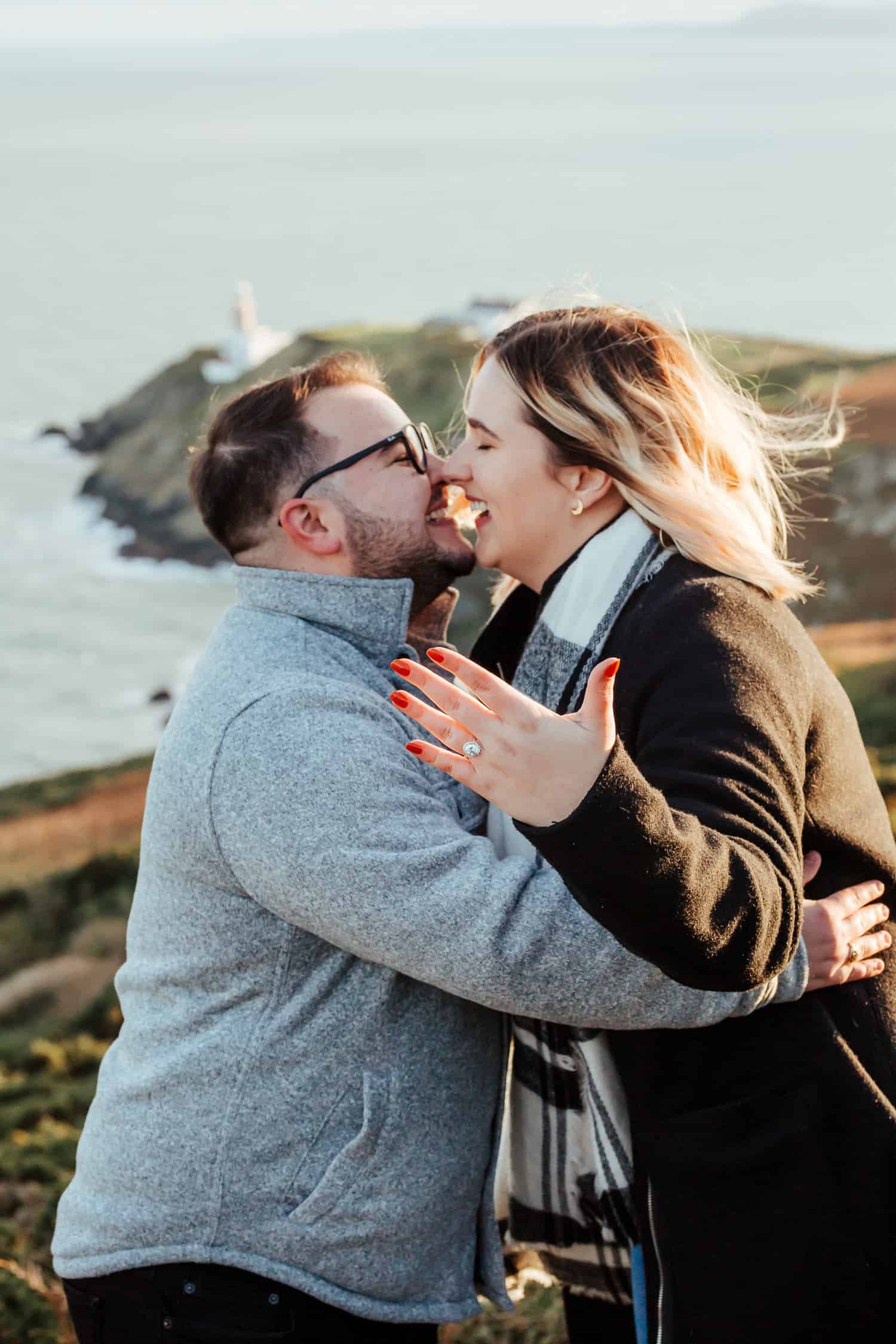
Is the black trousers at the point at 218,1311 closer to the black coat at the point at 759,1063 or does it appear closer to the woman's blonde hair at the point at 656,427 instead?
the black coat at the point at 759,1063

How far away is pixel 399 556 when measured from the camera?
11.6 feet

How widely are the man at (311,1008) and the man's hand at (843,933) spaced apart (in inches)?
3.6

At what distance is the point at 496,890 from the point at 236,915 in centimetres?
65

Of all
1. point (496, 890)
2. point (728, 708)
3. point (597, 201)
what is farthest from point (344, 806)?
point (597, 201)

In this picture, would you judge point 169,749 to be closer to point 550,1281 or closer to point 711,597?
point 711,597

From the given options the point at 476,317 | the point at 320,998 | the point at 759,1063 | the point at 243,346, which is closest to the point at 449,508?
the point at 320,998

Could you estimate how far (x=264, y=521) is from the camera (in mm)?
3504

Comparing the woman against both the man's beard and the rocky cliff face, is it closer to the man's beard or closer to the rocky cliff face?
the man's beard

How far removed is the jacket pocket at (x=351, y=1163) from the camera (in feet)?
9.46

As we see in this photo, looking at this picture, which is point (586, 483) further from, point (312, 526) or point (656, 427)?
point (312, 526)

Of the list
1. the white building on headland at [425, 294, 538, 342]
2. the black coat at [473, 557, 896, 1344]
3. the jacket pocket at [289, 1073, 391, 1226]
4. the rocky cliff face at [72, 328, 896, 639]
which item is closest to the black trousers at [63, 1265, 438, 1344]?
the jacket pocket at [289, 1073, 391, 1226]

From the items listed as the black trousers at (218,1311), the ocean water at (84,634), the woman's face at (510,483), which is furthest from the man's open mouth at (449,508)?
the ocean water at (84,634)

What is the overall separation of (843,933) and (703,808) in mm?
762

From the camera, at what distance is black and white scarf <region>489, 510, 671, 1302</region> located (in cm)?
303
